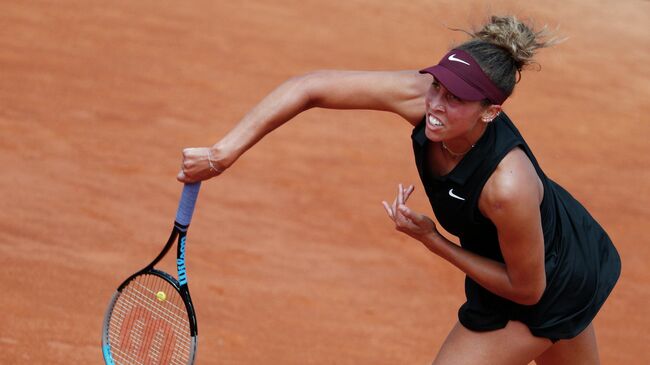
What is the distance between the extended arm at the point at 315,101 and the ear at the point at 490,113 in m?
0.25

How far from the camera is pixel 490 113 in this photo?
9.13 ft

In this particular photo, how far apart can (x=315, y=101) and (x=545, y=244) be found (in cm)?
83

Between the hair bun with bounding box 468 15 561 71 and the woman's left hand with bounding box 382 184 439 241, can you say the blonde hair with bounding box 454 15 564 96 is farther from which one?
the woman's left hand with bounding box 382 184 439 241

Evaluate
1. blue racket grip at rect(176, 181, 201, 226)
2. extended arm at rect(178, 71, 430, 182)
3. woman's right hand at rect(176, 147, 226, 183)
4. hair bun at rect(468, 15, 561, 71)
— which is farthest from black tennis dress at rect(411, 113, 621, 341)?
blue racket grip at rect(176, 181, 201, 226)

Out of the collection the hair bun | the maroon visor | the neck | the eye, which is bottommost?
the neck

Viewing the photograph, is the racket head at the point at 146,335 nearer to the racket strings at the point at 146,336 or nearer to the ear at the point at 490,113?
the racket strings at the point at 146,336

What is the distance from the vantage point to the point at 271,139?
6.52 metres

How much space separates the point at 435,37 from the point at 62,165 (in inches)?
148

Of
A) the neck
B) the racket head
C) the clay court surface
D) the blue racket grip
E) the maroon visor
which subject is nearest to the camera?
the maroon visor

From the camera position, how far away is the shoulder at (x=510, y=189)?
2743 mm

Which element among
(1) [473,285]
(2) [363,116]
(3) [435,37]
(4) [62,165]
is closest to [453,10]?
(3) [435,37]

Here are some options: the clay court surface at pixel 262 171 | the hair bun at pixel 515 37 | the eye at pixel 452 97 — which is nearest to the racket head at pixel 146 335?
the clay court surface at pixel 262 171

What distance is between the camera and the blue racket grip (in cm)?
312

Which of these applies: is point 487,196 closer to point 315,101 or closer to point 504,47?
point 504,47
